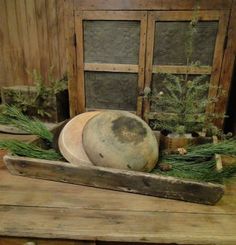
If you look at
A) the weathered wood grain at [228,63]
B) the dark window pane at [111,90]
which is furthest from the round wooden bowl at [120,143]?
the weathered wood grain at [228,63]

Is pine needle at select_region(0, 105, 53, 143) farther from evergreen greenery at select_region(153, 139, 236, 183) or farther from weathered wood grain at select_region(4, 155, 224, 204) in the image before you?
evergreen greenery at select_region(153, 139, 236, 183)

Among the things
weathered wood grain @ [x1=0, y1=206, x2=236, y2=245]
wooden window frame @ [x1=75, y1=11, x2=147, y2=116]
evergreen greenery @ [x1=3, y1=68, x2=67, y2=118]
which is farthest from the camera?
evergreen greenery @ [x1=3, y1=68, x2=67, y2=118]

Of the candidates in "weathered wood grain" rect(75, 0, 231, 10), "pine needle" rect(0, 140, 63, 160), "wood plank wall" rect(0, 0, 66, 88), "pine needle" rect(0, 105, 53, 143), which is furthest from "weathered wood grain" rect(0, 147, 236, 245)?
"wood plank wall" rect(0, 0, 66, 88)

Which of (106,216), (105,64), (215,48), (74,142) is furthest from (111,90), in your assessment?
(106,216)

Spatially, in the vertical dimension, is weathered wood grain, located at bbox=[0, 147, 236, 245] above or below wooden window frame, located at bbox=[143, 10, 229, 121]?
below

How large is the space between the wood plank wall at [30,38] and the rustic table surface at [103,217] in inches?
31.5

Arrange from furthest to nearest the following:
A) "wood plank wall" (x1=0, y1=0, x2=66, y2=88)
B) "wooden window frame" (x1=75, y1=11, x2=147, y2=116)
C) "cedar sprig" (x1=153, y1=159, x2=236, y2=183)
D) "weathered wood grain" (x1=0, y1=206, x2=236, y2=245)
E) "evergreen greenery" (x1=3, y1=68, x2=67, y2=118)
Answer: "wood plank wall" (x1=0, y1=0, x2=66, y2=88) → "evergreen greenery" (x1=3, y1=68, x2=67, y2=118) → "wooden window frame" (x1=75, y1=11, x2=147, y2=116) → "cedar sprig" (x1=153, y1=159, x2=236, y2=183) → "weathered wood grain" (x1=0, y1=206, x2=236, y2=245)

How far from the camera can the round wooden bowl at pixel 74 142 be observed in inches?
30.7

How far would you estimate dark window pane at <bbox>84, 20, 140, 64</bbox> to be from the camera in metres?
0.96

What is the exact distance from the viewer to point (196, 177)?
2.45ft

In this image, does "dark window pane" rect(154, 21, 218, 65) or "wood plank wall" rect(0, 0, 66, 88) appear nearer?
"dark window pane" rect(154, 21, 218, 65)

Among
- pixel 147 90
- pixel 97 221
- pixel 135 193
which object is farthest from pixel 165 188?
pixel 147 90

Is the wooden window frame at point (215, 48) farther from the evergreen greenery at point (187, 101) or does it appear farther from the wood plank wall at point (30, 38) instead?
the wood plank wall at point (30, 38)

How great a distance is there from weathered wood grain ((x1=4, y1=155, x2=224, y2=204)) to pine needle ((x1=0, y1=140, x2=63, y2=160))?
0.04 m
